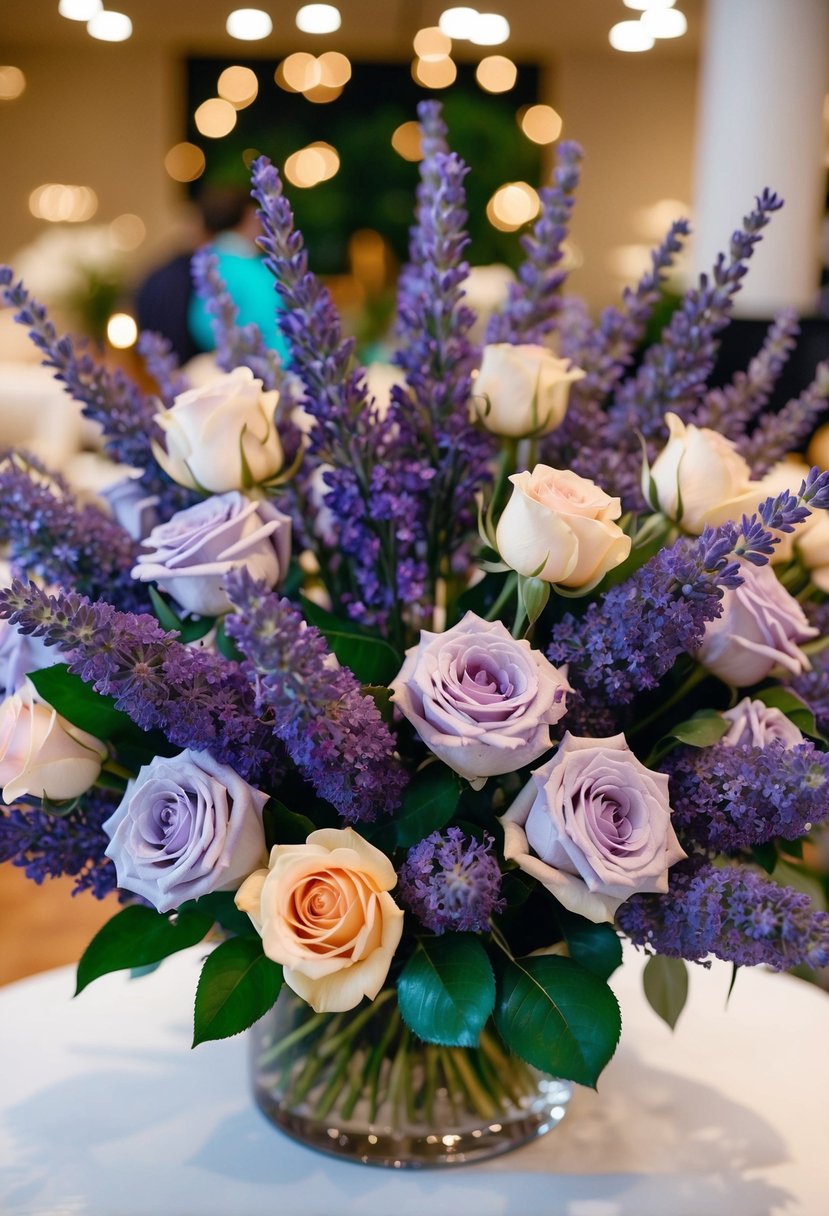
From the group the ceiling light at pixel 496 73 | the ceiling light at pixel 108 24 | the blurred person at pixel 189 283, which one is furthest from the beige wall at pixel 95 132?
the blurred person at pixel 189 283

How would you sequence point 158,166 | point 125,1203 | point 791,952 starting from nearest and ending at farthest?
point 791,952, point 125,1203, point 158,166

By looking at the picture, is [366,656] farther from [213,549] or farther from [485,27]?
[485,27]

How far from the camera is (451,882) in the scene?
0.62 meters

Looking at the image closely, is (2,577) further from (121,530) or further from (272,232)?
(272,232)

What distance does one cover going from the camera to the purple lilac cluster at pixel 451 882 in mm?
621

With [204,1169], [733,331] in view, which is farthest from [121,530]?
[733,331]

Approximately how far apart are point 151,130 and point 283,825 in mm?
10682

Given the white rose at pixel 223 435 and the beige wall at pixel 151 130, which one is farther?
the beige wall at pixel 151 130

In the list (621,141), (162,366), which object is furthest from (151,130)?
(162,366)

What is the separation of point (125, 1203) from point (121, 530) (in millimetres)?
413

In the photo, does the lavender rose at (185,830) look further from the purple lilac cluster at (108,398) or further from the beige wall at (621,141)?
the beige wall at (621,141)

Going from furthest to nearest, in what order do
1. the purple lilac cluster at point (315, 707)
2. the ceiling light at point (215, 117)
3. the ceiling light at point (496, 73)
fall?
1. the ceiling light at point (215, 117)
2. the ceiling light at point (496, 73)
3. the purple lilac cluster at point (315, 707)

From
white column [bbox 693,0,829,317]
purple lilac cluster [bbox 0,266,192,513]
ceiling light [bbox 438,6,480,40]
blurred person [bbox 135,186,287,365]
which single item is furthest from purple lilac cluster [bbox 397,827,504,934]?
ceiling light [bbox 438,6,480,40]

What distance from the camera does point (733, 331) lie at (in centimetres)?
347
